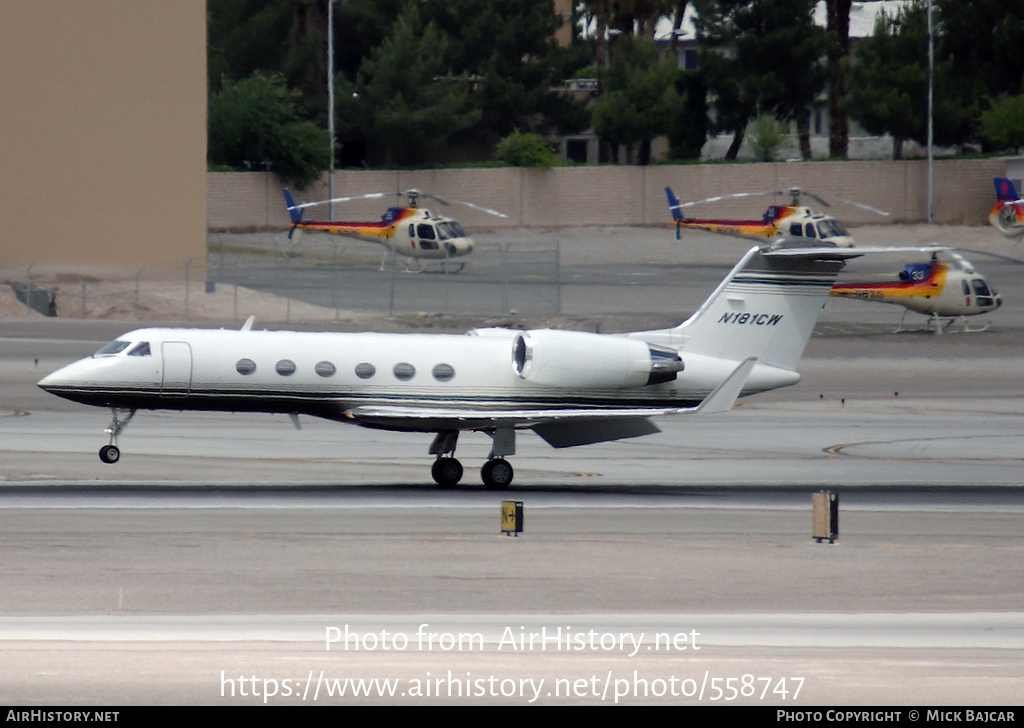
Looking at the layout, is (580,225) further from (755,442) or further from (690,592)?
(690,592)

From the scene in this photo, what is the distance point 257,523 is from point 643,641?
9.58m

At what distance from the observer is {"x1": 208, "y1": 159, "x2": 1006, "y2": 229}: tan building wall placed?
89.8 meters

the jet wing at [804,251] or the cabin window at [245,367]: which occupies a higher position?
the jet wing at [804,251]

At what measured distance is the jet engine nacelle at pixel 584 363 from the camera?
28.0 metres

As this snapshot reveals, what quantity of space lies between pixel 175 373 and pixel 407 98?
65.8 m

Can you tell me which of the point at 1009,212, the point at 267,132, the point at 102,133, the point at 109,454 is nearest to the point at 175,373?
the point at 109,454

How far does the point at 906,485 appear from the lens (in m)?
29.1

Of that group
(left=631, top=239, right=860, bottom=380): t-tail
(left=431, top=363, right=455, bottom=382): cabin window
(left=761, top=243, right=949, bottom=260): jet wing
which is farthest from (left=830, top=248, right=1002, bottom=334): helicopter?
(left=431, top=363, right=455, bottom=382): cabin window

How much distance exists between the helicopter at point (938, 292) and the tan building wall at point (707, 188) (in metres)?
31.9

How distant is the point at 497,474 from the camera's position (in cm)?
2811

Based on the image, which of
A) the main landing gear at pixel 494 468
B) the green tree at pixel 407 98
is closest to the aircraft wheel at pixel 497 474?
the main landing gear at pixel 494 468

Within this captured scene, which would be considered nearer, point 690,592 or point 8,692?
point 8,692

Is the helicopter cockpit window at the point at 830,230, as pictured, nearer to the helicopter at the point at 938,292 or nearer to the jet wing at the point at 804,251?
the helicopter at the point at 938,292

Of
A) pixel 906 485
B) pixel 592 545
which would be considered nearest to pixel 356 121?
pixel 906 485
